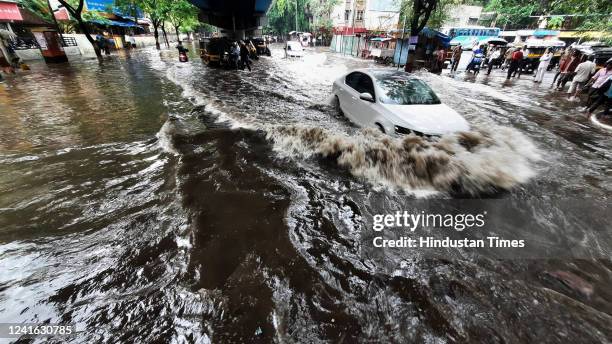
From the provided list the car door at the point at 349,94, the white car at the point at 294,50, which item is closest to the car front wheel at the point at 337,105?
the car door at the point at 349,94

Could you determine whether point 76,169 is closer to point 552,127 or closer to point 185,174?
point 185,174

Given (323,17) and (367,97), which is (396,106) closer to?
(367,97)

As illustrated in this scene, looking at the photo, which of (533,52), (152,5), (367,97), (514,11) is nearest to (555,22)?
(514,11)

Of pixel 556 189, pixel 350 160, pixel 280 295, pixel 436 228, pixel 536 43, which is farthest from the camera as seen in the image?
pixel 536 43

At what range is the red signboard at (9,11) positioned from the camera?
16.6m

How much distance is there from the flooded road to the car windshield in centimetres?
99

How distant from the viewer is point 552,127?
24.5ft

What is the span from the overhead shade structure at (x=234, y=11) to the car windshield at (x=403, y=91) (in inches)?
729

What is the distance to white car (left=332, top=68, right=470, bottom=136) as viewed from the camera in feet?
16.3

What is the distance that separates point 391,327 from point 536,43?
24852 millimetres

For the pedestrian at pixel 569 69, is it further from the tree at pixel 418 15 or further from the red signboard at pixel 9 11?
the red signboard at pixel 9 11

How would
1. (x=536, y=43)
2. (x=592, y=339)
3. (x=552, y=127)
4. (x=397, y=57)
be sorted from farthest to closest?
1. (x=397, y=57)
2. (x=536, y=43)
3. (x=552, y=127)
4. (x=592, y=339)

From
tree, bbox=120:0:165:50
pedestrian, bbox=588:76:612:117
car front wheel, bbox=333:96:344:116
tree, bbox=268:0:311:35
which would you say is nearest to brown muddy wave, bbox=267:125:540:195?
car front wheel, bbox=333:96:344:116

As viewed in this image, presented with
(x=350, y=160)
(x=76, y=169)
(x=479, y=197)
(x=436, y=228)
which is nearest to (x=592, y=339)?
(x=436, y=228)
